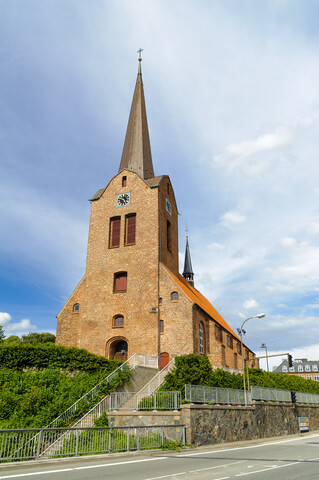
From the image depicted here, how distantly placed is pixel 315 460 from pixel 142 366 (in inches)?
555

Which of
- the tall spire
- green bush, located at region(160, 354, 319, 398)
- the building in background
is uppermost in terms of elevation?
the tall spire

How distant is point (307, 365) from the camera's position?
9444 centimetres

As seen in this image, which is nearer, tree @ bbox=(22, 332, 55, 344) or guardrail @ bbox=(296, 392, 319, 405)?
guardrail @ bbox=(296, 392, 319, 405)

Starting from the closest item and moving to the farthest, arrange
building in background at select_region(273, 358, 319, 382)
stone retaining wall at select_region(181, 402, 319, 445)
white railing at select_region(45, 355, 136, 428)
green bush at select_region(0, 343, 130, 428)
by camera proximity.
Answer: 1. stone retaining wall at select_region(181, 402, 319, 445)
2. white railing at select_region(45, 355, 136, 428)
3. green bush at select_region(0, 343, 130, 428)
4. building in background at select_region(273, 358, 319, 382)

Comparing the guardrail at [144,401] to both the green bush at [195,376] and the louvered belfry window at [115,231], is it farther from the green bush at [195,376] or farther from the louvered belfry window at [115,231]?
the louvered belfry window at [115,231]

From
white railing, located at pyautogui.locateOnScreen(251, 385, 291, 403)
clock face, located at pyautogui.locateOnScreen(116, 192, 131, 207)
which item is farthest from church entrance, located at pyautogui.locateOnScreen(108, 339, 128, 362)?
clock face, located at pyautogui.locateOnScreen(116, 192, 131, 207)

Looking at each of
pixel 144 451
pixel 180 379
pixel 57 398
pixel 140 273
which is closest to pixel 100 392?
pixel 57 398

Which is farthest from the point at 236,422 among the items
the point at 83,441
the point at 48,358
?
the point at 48,358

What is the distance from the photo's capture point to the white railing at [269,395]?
23.6 metres

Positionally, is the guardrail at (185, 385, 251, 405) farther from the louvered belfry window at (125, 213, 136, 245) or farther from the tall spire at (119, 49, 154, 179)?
the tall spire at (119, 49, 154, 179)

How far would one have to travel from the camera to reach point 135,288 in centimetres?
3050

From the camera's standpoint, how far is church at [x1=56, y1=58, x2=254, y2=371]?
28.6m

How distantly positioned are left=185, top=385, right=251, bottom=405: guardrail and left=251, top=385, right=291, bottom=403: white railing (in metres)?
1.86

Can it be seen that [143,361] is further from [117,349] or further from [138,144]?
[138,144]
